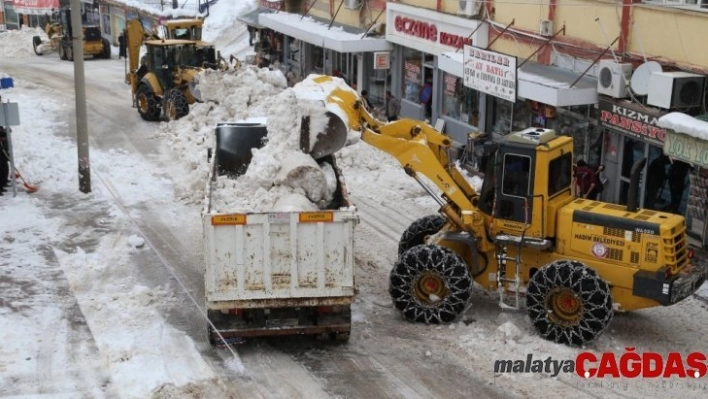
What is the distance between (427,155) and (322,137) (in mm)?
1844

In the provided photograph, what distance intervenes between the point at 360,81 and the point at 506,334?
19.2 meters

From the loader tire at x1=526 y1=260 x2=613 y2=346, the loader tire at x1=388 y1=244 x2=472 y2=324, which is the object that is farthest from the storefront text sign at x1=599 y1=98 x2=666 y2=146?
the loader tire at x1=388 y1=244 x2=472 y2=324

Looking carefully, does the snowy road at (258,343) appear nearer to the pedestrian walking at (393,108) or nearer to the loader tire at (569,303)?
the loader tire at (569,303)

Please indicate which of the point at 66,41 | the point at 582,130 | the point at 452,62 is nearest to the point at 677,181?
the point at 582,130

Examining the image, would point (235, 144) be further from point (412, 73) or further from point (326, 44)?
point (326, 44)

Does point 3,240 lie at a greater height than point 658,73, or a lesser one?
lesser

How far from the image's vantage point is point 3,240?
16312 millimetres

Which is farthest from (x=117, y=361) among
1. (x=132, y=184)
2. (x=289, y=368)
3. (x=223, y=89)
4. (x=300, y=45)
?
(x=300, y=45)

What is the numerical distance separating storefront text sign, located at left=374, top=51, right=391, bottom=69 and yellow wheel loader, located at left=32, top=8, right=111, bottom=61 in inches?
765

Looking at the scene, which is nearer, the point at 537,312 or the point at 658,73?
the point at 537,312

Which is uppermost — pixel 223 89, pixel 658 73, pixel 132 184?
pixel 658 73

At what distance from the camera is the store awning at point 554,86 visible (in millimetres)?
17562

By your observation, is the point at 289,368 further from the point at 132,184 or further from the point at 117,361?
the point at 132,184

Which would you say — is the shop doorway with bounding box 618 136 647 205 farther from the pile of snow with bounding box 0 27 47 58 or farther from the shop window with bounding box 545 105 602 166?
the pile of snow with bounding box 0 27 47 58
